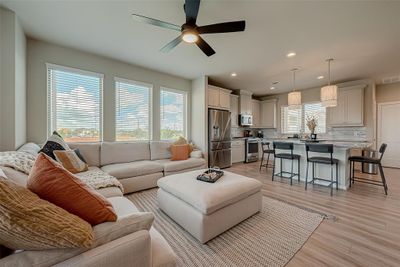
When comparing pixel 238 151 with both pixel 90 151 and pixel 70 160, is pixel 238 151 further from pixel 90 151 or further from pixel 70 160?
pixel 70 160

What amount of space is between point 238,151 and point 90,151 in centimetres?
453

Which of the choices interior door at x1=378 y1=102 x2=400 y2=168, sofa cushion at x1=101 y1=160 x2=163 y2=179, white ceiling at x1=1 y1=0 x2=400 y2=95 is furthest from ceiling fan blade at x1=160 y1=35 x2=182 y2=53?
interior door at x1=378 y1=102 x2=400 y2=168

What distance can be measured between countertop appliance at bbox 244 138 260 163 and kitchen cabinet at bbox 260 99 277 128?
1.17 meters

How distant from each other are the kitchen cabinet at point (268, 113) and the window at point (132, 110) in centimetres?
498

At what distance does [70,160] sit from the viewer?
267 centimetres

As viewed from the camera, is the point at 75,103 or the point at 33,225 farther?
the point at 75,103

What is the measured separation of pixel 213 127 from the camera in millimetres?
5020

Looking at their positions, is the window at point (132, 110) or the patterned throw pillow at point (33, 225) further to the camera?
the window at point (132, 110)

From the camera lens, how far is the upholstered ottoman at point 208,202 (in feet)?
5.89

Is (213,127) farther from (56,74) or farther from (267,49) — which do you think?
(56,74)

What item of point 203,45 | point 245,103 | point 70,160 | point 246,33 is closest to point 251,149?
point 245,103

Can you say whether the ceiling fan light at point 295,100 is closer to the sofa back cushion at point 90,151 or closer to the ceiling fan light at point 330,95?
the ceiling fan light at point 330,95

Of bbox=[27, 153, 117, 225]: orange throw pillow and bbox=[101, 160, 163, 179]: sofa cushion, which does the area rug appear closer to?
bbox=[101, 160, 163, 179]: sofa cushion

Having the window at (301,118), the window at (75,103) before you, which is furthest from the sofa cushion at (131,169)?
the window at (301,118)
